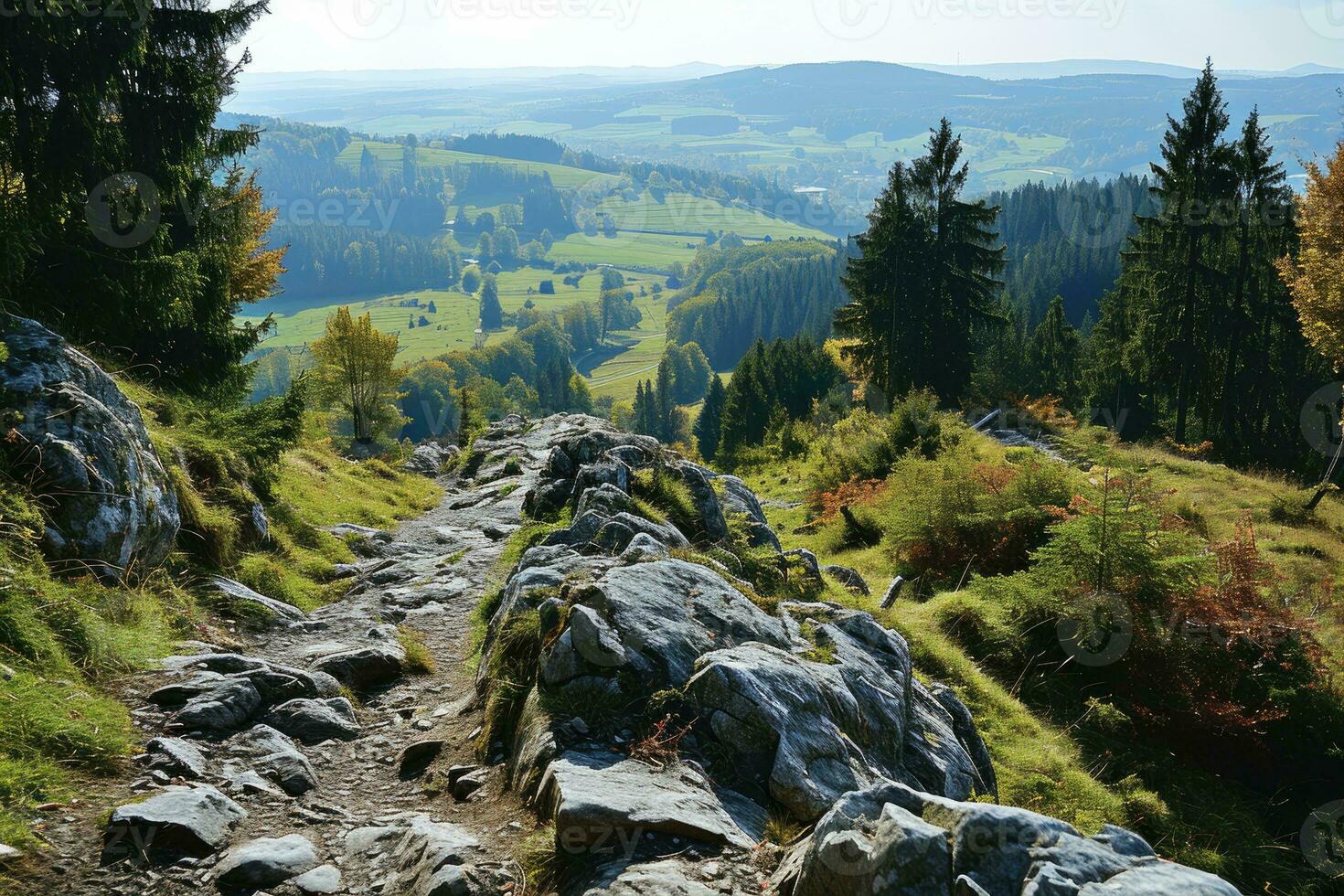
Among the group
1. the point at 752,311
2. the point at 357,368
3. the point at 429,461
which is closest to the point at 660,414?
the point at 752,311

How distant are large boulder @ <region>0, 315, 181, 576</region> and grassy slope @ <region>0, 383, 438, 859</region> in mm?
369

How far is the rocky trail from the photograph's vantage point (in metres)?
4.08

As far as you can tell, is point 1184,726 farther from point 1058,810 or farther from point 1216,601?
point 1058,810

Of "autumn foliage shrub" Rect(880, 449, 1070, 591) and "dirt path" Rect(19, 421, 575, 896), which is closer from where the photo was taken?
"dirt path" Rect(19, 421, 575, 896)

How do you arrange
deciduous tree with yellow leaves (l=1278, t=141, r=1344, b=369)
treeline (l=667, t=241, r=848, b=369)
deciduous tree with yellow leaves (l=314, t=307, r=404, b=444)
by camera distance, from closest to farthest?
deciduous tree with yellow leaves (l=1278, t=141, r=1344, b=369), deciduous tree with yellow leaves (l=314, t=307, r=404, b=444), treeline (l=667, t=241, r=848, b=369)

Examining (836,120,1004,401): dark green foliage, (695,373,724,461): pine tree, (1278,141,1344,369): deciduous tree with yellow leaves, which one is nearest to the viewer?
(1278,141,1344,369): deciduous tree with yellow leaves

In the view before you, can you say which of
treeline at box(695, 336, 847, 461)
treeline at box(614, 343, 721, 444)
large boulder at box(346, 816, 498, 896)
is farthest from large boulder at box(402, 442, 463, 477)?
treeline at box(614, 343, 721, 444)

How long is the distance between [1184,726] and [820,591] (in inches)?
236

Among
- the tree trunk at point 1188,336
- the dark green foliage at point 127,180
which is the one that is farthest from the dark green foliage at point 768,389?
the dark green foliage at point 127,180

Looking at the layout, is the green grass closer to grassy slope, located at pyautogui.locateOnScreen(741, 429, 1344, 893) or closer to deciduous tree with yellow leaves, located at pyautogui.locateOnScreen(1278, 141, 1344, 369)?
grassy slope, located at pyautogui.locateOnScreen(741, 429, 1344, 893)

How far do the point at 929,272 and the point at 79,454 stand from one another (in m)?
35.3

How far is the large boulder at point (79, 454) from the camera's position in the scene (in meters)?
7.82

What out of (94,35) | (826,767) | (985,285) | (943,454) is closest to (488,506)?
(943,454)

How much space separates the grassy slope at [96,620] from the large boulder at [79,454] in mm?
369
